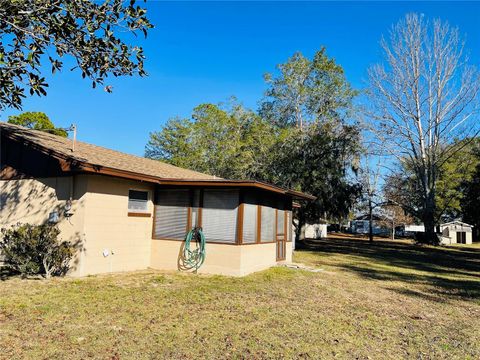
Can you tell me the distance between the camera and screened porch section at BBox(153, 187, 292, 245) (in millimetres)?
10547

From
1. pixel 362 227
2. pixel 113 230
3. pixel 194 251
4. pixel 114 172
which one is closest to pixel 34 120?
pixel 113 230

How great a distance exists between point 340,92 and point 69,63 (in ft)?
85.7

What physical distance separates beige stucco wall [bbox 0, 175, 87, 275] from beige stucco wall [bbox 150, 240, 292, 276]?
8.48ft

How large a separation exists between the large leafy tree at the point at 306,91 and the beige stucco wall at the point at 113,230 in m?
20.0

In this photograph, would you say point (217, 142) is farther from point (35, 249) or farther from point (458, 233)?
point (458, 233)

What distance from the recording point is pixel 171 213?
36.9 feet

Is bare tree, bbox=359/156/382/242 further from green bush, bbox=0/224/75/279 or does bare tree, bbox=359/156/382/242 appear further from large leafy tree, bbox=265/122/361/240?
green bush, bbox=0/224/75/279

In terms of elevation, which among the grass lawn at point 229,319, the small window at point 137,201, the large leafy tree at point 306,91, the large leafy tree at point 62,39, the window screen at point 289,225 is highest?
the large leafy tree at point 306,91

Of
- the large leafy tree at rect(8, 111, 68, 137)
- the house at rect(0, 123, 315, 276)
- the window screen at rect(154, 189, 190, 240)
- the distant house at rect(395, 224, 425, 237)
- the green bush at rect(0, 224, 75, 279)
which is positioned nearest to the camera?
the green bush at rect(0, 224, 75, 279)

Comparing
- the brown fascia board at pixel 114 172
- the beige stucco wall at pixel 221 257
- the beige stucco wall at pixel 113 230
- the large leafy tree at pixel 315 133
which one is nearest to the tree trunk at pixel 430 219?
the large leafy tree at pixel 315 133

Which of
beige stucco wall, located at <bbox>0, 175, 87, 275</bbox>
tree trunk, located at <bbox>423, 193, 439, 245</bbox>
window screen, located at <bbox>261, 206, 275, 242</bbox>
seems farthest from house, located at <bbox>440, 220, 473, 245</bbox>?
beige stucco wall, located at <bbox>0, 175, 87, 275</bbox>

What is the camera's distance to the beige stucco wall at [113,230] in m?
9.44

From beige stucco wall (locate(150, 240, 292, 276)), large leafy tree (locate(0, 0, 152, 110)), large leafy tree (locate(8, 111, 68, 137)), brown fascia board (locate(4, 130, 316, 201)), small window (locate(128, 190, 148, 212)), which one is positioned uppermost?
large leafy tree (locate(8, 111, 68, 137))

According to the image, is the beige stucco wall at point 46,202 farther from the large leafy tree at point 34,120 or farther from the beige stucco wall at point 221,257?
the large leafy tree at point 34,120
